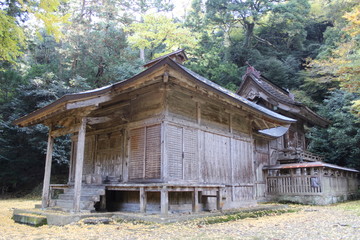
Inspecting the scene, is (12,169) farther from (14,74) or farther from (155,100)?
(155,100)

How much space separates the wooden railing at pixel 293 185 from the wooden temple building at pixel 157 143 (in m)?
1.22

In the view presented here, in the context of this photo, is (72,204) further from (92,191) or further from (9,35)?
(9,35)

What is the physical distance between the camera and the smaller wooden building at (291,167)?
590 inches

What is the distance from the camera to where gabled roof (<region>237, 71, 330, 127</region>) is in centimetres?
1861

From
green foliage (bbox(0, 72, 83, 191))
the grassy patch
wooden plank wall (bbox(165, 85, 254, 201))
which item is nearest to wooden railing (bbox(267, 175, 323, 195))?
the grassy patch

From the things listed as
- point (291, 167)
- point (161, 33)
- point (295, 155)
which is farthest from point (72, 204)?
point (161, 33)

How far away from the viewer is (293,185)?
15.6 m

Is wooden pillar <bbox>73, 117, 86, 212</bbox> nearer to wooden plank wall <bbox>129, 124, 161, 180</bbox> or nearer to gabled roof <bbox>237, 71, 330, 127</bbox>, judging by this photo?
wooden plank wall <bbox>129, 124, 161, 180</bbox>

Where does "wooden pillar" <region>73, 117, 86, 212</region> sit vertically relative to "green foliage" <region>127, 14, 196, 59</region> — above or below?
below

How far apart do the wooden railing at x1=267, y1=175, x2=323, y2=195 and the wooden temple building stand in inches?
48.1

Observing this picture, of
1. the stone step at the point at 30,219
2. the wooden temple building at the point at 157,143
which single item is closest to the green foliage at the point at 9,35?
the wooden temple building at the point at 157,143

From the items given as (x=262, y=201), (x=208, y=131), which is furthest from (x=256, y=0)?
(x=208, y=131)

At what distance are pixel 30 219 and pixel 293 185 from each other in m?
12.8

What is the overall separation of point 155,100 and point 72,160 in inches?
223
